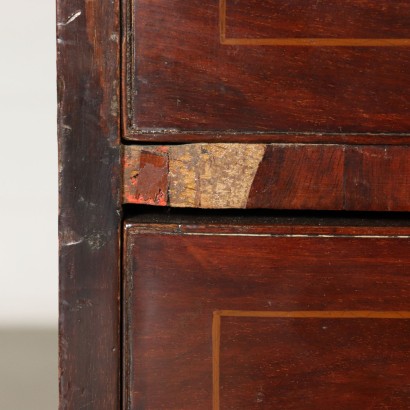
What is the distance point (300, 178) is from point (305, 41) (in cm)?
13

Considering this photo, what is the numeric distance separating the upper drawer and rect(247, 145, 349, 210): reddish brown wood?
15mm

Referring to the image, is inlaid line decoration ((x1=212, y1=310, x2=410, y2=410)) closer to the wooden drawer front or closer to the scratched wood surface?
the wooden drawer front

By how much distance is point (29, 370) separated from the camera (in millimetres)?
1336

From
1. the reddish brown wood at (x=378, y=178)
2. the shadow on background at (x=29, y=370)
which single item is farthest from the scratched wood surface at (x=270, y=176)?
the shadow on background at (x=29, y=370)

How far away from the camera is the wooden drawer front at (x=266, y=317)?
0.82m

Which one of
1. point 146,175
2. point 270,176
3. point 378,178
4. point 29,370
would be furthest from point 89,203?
point 29,370

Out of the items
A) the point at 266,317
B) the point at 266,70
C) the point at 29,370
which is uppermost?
the point at 266,70

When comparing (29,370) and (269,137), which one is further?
(29,370)

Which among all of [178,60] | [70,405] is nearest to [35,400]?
[70,405]

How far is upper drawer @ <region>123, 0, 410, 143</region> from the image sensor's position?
2.63 feet

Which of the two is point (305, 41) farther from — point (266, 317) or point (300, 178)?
point (266, 317)

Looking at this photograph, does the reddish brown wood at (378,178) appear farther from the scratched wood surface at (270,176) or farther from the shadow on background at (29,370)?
the shadow on background at (29,370)

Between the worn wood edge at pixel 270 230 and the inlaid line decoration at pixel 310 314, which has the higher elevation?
the worn wood edge at pixel 270 230

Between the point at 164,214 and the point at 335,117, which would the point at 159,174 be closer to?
the point at 164,214
